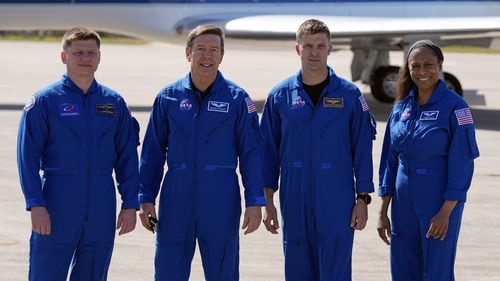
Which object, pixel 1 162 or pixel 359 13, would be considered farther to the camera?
pixel 359 13

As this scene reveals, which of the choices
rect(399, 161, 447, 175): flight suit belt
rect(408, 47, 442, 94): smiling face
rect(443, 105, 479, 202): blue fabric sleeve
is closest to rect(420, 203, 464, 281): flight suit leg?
rect(443, 105, 479, 202): blue fabric sleeve

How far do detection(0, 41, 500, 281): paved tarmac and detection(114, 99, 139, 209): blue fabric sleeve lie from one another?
5.53 feet

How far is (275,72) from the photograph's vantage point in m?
29.2

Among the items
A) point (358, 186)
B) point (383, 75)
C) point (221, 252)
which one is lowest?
point (221, 252)

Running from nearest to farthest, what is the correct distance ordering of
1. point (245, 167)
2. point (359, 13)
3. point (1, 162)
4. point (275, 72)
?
1. point (245, 167)
2. point (1, 162)
3. point (359, 13)
4. point (275, 72)

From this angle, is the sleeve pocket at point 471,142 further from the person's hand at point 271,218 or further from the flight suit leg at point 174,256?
the flight suit leg at point 174,256

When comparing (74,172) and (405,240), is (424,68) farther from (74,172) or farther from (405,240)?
(74,172)

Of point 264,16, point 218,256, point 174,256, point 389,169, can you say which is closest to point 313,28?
point 389,169

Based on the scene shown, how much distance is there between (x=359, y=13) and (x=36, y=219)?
13.8 meters

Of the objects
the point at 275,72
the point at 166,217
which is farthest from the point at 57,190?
the point at 275,72

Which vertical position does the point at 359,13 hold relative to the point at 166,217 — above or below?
above

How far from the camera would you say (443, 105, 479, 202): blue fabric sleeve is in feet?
18.9

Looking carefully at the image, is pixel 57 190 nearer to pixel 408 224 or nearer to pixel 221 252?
pixel 221 252

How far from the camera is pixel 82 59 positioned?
568 centimetres
